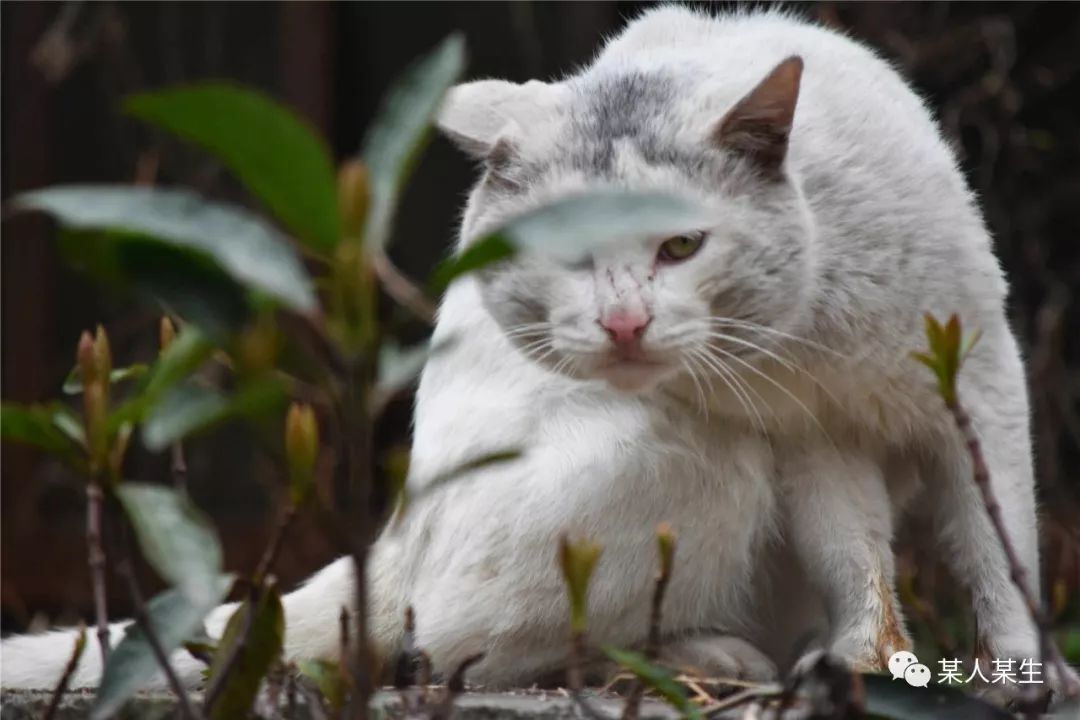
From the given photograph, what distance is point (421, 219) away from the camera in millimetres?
4141

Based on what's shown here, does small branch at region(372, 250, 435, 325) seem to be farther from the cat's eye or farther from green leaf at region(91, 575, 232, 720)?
the cat's eye

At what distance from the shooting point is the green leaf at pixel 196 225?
86cm

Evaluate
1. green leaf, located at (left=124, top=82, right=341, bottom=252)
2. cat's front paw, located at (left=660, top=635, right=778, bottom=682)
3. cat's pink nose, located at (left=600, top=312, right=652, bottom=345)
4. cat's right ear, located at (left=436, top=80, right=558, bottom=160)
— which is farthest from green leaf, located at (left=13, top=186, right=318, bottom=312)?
cat's front paw, located at (left=660, top=635, right=778, bottom=682)

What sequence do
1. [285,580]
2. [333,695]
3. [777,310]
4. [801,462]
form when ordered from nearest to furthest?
[333,695] → [777,310] → [801,462] → [285,580]

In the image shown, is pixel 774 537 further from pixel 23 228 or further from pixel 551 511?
pixel 23 228

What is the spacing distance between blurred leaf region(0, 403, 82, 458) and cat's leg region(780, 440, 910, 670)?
4.51ft

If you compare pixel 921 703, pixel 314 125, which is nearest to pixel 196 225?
pixel 921 703

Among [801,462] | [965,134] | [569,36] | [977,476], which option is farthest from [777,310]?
[965,134]

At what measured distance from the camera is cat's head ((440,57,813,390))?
1934 millimetres

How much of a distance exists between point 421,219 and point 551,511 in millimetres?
2081

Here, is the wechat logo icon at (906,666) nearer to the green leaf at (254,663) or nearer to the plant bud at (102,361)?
the green leaf at (254,663)

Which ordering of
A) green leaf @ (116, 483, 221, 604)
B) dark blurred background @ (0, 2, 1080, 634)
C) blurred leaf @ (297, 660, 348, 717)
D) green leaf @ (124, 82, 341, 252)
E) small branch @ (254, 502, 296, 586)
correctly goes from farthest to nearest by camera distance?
dark blurred background @ (0, 2, 1080, 634), blurred leaf @ (297, 660, 348, 717), small branch @ (254, 502, 296, 586), green leaf @ (116, 483, 221, 604), green leaf @ (124, 82, 341, 252)

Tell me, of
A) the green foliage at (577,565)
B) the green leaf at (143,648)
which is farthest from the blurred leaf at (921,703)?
the green leaf at (143,648)

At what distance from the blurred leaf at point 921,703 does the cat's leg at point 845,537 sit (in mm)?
938
